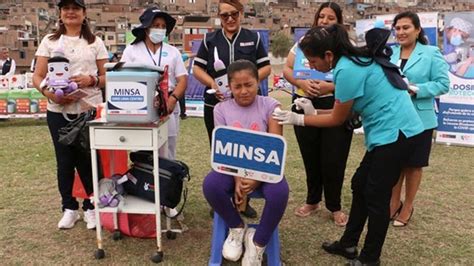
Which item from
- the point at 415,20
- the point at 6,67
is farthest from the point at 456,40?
the point at 6,67

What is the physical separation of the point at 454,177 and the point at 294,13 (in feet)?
298

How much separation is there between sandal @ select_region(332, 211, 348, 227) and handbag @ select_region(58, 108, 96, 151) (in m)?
1.92

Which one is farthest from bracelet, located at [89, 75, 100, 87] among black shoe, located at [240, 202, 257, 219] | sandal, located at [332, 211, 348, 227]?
sandal, located at [332, 211, 348, 227]

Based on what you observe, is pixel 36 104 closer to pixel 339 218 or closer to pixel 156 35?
pixel 156 35

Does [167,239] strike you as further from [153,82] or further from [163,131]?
[153,82]

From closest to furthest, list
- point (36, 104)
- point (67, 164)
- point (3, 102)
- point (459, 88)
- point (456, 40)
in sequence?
point (67, 164) → point (459, 88) → point (456, 40) → point (3, 102) → point (36, 104)

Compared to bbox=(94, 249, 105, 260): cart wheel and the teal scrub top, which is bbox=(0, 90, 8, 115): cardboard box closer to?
bbox=(94, 249, 105, 260): cart wheel

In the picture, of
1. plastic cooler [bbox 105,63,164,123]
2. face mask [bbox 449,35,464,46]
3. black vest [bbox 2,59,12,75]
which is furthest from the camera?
black vest [bbox 2,59,12,75]

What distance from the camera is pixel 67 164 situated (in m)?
3.13

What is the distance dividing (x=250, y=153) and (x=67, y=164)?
1557 mm

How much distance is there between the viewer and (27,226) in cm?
326

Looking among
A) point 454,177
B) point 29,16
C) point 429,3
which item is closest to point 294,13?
point 429,3

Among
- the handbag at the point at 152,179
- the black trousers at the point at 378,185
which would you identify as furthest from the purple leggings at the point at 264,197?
the black trousers at the point at 378,185

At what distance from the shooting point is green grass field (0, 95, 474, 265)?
2783 millimetres
